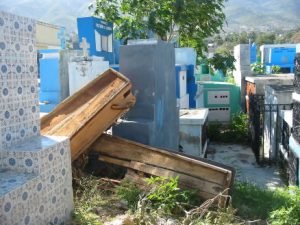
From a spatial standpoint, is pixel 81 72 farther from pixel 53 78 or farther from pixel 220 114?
pixel 220 114

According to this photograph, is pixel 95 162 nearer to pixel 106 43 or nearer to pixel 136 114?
pixel 136 114

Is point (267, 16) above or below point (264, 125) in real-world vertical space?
above

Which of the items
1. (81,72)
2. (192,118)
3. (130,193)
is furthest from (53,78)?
(130,193)

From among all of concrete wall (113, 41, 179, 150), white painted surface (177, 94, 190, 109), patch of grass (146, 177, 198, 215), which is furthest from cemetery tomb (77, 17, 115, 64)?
patch of grass (146, 177, 198, 215)

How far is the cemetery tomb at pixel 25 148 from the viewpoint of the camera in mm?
2648

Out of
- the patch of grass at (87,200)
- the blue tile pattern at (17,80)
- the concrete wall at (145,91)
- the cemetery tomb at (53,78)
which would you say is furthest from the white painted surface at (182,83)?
the blue tile pattern at (17,80)

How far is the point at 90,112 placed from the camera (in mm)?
4445

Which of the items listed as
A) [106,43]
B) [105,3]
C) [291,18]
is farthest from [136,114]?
[291,18]

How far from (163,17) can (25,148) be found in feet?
30.4

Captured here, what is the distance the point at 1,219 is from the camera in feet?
7.91

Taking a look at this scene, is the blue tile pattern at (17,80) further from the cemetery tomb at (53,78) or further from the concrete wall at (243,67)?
the concrete wall at (243,67)

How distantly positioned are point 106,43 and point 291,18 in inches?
5960

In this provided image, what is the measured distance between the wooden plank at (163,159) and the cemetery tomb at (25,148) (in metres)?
1.23

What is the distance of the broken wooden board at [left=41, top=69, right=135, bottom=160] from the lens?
4184 mm
